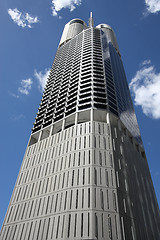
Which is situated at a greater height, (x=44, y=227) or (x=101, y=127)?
(x=101, y=127)

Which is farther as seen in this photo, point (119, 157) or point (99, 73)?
point (99, 73)

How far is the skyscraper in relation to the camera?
79.9 feet

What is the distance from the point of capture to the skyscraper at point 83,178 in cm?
2436

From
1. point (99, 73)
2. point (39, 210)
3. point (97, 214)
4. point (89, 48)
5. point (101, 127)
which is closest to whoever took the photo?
point (97, 214)

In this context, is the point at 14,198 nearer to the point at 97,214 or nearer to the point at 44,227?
the point at 44,227

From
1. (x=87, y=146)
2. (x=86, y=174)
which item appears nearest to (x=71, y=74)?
(x=87, y=146)

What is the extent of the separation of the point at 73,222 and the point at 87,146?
12.6 metres

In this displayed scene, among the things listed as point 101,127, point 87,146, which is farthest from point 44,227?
point 101,127

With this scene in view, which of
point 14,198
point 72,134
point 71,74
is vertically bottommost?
point 14,198

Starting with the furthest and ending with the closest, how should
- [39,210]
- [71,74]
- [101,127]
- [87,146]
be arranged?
[71,74] → [101,127] → [87,146] → [39,210]

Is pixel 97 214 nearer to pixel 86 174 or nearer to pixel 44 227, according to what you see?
pixel 86 174

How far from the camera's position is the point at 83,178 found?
28.5m

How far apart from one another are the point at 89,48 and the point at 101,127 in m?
Result: 37.7

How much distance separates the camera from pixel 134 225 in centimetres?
2569
